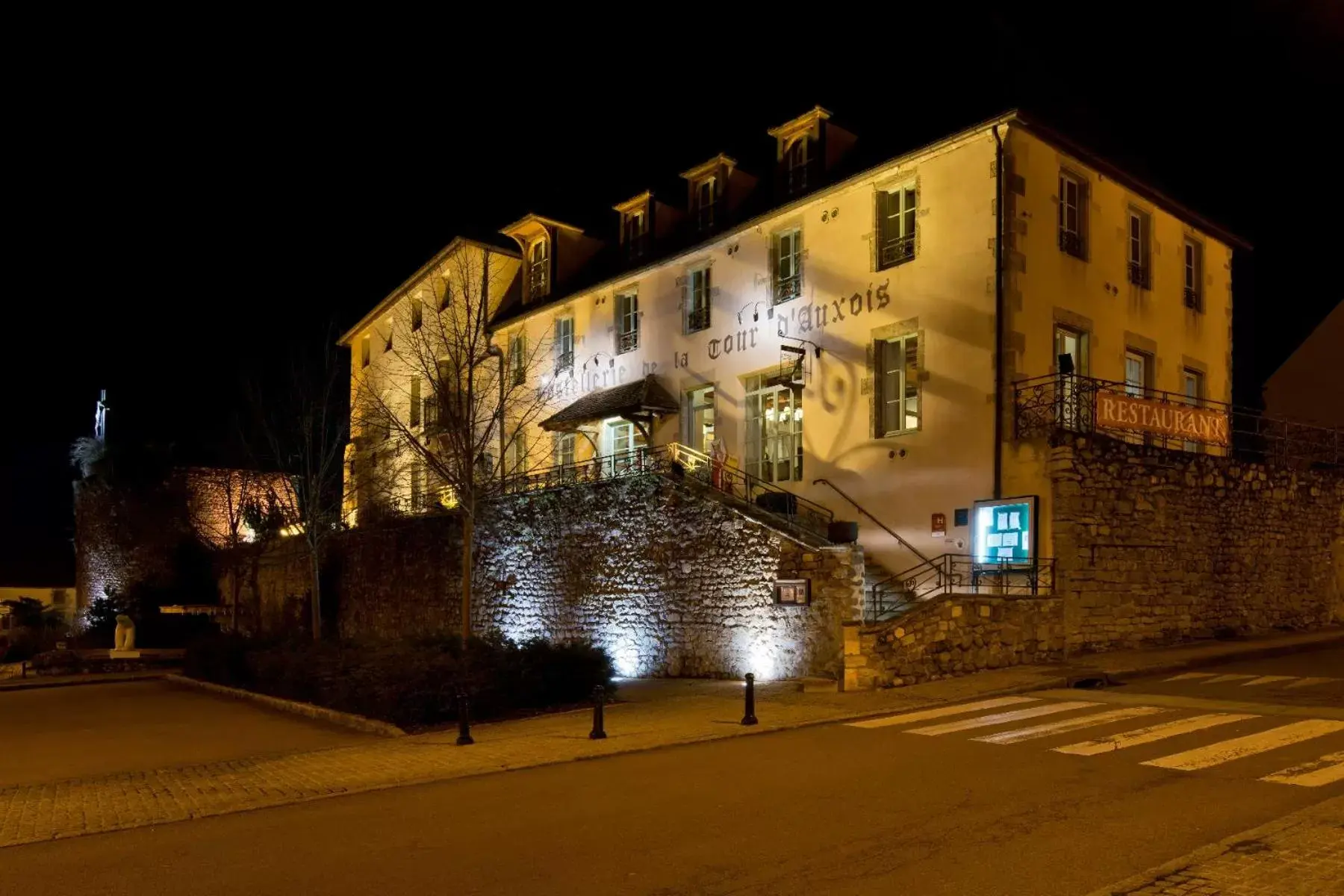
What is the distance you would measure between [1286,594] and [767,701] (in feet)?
42.2

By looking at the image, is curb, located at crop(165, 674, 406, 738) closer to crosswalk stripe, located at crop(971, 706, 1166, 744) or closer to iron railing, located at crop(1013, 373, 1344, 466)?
crosswalk stripe, located at crop(971, 706, 1166, 744)

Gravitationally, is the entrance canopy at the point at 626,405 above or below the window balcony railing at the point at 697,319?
below

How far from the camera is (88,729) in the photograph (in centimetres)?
1471

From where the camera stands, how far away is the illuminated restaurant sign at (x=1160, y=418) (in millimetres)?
17609

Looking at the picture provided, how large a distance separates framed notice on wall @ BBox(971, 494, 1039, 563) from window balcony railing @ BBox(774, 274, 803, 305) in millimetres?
6290

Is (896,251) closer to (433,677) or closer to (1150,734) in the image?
(1150,734)

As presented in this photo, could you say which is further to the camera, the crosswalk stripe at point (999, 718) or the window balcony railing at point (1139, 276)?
the window balcony railing at point (1139, 276)

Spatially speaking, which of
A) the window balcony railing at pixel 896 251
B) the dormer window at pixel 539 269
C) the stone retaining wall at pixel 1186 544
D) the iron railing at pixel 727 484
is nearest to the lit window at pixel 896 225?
the window balcony railing at pixel 896 251

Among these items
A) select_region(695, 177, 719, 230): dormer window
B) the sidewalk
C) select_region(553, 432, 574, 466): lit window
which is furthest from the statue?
the sidewalk

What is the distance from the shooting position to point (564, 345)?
2852 centimetres

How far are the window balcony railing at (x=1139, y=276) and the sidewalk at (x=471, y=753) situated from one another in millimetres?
7643

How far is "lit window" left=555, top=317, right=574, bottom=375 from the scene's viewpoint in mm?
28031

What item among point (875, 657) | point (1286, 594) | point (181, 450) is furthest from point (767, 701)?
point (181, 450)

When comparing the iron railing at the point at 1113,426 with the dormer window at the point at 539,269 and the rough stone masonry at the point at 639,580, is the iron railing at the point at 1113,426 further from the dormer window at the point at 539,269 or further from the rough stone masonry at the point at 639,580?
the dormer window at the point at 539,269
